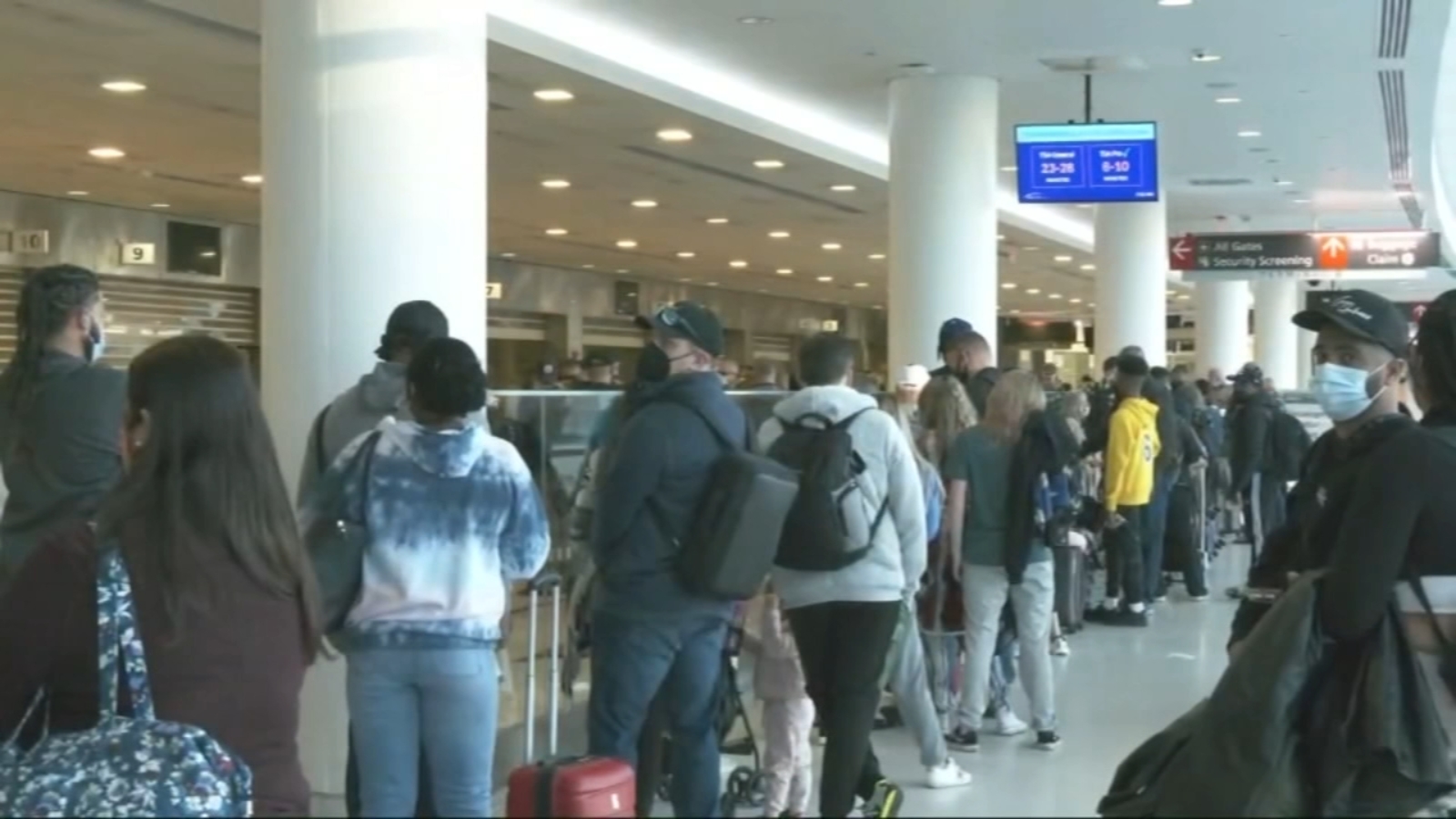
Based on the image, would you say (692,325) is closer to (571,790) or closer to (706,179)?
(571,790)

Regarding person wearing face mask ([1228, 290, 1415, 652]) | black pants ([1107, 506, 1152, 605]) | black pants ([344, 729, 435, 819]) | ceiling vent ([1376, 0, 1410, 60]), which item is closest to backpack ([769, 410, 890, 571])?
person wearing face mask ([1228, 290, 1415, 652])

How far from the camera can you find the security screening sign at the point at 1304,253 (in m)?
22.4

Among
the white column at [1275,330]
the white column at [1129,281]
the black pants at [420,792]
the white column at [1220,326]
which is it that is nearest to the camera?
the black pants at [420,792]

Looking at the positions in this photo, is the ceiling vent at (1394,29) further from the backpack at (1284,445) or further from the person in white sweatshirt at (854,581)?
the person in white sweatshirt at (854,581)

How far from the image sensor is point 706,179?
1631 centimetres

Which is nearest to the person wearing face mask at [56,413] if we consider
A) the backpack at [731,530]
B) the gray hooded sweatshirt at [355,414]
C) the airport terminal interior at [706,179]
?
Answer: the airport terminal interior at [706,179]

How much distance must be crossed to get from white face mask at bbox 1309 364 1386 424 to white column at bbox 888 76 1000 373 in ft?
27.2

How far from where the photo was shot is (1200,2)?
1036cm

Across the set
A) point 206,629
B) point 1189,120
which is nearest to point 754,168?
point 1189,120

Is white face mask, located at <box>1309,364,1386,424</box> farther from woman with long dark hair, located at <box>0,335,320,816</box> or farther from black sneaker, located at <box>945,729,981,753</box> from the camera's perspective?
black sneaker, located at <box>945,729,981,753</box>

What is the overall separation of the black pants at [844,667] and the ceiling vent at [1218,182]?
15736 millimetres

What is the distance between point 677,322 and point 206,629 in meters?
2.48

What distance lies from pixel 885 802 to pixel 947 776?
0.77 feet

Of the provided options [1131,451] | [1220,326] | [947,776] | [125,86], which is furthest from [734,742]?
[1220,326]
